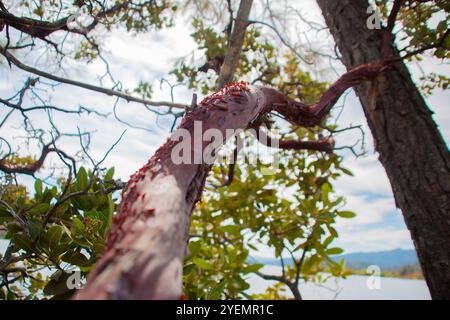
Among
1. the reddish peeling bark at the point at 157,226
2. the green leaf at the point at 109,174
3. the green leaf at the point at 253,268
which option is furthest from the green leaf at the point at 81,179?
the green leaf at the point at 253,268

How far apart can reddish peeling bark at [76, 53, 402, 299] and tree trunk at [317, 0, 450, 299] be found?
117cm

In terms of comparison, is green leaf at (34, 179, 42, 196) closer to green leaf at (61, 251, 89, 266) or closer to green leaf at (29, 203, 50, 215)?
Result: green leaf at (29, 203, 50, 215)

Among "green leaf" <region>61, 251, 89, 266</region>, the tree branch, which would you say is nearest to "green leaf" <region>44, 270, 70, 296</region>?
"green leaf" <region>61, 251, 89, 266</region>

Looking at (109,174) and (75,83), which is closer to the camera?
(109,174)

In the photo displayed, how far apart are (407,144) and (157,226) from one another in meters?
1.60

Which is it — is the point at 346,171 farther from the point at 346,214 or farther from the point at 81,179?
the point at 81,179

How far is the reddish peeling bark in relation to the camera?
A: 1.27ft

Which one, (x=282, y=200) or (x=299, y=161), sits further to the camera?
(x=299, y=161)

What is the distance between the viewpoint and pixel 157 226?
0.44 meters

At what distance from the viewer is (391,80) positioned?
1792 mm

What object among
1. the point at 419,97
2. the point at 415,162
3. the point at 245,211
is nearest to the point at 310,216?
the point at 245,211

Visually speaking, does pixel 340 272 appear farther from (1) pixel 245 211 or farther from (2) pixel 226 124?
(2) pixel 226 124

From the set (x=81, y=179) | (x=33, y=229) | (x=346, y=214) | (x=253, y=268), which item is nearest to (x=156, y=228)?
(x=33, y=229)
